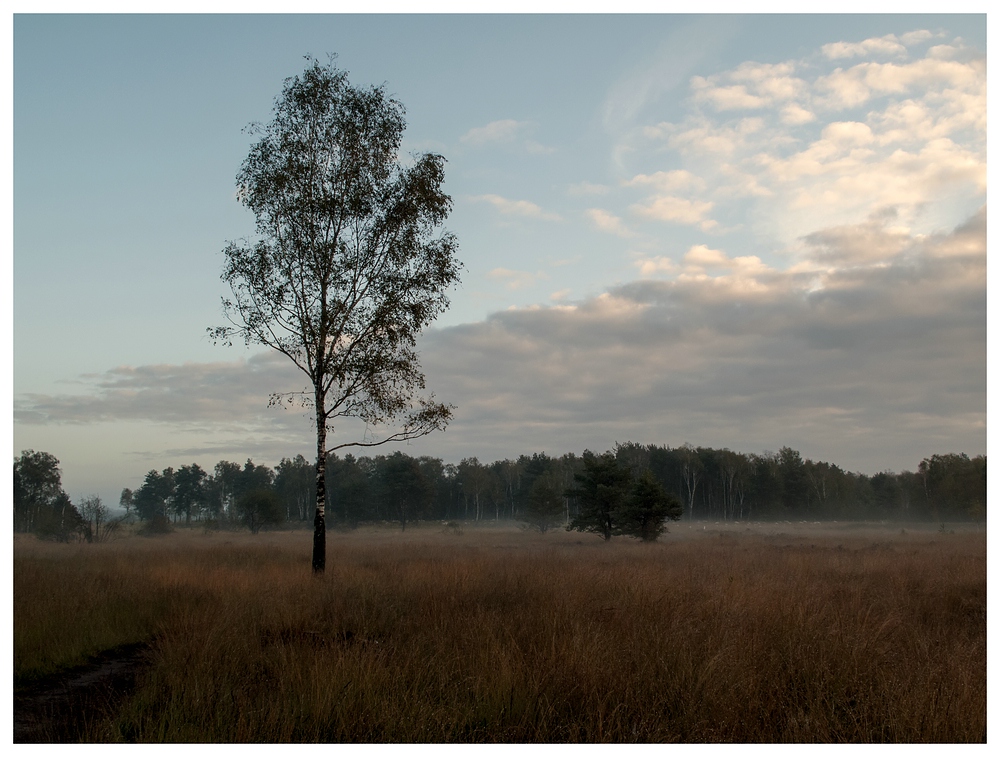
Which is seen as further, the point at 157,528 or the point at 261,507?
the point at 261,507

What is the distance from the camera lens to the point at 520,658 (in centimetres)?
624

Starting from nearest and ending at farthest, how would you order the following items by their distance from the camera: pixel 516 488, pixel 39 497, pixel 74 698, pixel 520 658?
pixel 520 658, pixel 74 698, pixel 39 497, pixel 516 488


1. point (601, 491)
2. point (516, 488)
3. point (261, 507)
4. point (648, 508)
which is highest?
point (601, 491)

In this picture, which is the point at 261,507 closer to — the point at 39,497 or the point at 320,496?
the point at 39,497

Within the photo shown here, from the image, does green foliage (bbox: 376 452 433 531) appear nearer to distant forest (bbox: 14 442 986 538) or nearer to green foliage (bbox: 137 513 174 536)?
distant forest (bbox: 14 442 986 538)

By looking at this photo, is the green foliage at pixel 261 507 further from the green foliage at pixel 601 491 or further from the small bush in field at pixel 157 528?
the green foliage at pixel 601 491

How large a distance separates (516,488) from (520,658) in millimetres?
102274

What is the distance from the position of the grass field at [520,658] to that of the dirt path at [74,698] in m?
0.21

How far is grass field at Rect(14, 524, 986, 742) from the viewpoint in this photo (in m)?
5.16

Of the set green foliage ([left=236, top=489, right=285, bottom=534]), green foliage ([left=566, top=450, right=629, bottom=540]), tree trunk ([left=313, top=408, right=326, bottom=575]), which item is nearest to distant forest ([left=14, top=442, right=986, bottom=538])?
green foliage ([left=236, top=489, right=285, bottom=534])

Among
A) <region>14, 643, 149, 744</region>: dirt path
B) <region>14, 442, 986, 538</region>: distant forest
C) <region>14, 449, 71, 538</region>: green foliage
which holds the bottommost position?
<region>14, 442, 986, 538</region>: distant forest

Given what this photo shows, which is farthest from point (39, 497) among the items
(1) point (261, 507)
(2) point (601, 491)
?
(2) point (601, 491)

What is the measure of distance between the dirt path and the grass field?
0.69 feet
